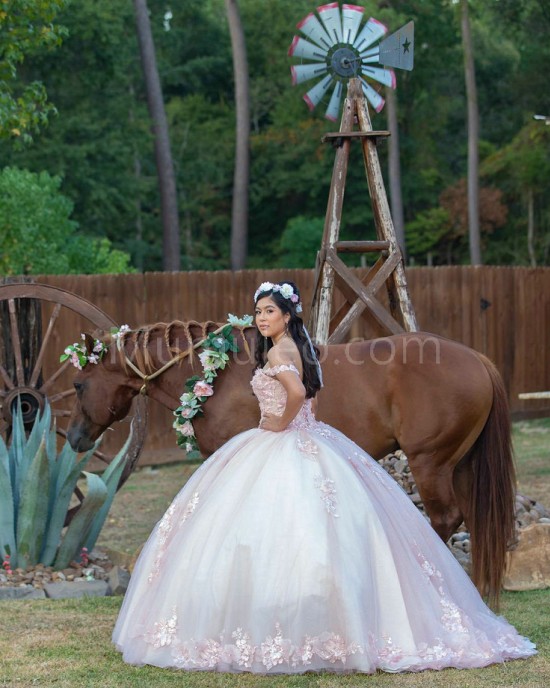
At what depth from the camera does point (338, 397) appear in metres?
6.25

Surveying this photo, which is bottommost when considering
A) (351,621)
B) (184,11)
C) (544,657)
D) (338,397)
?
(544,657)

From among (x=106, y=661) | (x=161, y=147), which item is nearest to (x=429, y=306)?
(x=106, y=661)

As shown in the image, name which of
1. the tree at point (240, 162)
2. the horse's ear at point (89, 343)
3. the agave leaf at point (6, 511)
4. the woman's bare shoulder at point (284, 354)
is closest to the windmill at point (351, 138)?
the horse's ear at point (89, 343)

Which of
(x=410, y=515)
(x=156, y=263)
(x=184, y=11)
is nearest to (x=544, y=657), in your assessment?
(x=410, y=515)

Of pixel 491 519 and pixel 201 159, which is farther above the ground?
pixel 201 159

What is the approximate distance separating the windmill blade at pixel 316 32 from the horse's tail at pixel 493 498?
3.45 meters

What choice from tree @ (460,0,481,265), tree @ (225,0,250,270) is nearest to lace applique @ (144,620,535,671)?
tree @ (225,0,250,270)

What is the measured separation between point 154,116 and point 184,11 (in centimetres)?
1122

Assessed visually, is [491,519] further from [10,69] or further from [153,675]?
[10,69]

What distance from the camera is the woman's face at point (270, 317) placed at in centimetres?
494

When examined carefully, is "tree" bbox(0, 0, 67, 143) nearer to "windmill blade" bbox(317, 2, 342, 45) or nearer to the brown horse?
"windmill blade" bbox(317, 2, 342, 45)

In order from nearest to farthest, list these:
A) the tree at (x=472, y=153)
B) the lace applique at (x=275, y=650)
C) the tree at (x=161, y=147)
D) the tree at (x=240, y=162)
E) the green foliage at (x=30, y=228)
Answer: the lace applique at (x=275, y=650) < the green foliage at (x=30, y=228) < the tree at (x=161, y=147) < the tree at (x=240, y=162) < the tree at (x=472, y=153)

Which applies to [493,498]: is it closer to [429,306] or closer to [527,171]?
[429,306]

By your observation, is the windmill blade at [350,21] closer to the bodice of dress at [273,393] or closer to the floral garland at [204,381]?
the floral garland at [204,381]
